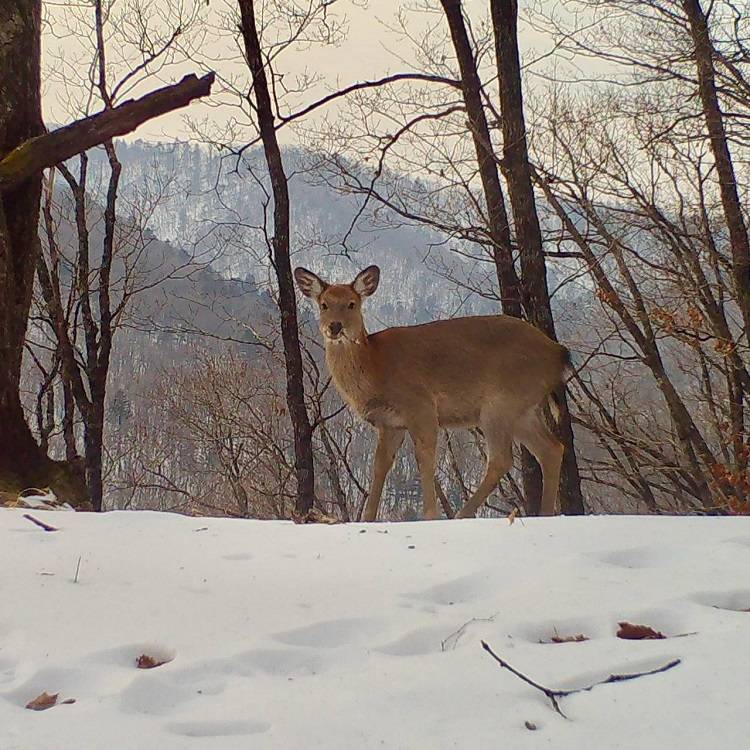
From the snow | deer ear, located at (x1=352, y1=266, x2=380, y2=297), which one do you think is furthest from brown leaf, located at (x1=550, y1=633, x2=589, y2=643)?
deer ear, located at (x1=352, y1=266, x2=380, y2=297)

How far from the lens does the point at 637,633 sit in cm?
237

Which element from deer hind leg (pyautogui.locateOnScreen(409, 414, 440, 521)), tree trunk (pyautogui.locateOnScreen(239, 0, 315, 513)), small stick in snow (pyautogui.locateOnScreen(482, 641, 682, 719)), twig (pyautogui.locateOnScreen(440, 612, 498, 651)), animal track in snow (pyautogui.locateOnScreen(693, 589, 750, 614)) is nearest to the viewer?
small stick in snow (pyautogui.locateOnScreen(482, 641, 682, 719))

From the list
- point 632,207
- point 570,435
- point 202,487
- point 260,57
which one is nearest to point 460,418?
point 570,435

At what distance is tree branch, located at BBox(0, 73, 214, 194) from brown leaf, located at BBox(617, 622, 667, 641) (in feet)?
15.0

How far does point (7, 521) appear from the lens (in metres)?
3.63

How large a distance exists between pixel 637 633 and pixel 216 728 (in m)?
1.27

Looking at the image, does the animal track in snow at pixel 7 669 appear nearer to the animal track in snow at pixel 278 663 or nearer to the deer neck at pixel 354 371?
the animal track in snow at pixel 278 663

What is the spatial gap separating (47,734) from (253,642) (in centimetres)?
68

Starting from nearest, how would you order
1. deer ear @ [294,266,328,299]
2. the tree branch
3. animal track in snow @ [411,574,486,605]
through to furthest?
1. animal track in snow @ [411,574,486,605]
2. the tree branch
3. deer ear @ [294,266,328,299]

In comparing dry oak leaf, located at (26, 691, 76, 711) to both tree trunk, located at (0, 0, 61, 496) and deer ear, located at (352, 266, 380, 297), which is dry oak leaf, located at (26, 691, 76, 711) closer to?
tree trunk, located at (0, 0, 61, 496)

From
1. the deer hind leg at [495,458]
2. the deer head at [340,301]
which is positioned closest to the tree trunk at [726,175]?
the deer hind leg at [495,458]

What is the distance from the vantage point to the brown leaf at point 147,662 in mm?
2203

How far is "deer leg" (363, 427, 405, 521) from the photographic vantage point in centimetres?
737

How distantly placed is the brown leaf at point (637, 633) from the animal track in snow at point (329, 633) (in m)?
0.74
